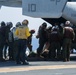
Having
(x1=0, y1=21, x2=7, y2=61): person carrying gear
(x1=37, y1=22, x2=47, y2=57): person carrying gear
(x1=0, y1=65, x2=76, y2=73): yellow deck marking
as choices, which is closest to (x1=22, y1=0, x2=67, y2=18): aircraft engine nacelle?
(x1=37, y1=22, x2=47, y2=57): person carrying gear

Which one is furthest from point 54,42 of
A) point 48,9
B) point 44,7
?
point 44,7

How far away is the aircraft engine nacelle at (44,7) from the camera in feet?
64.2

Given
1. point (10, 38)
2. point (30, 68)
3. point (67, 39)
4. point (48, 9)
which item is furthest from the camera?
point (48, 9)

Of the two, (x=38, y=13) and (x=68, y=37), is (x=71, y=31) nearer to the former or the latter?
(x=68, y=37)

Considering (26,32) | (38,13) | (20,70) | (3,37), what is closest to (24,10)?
(38,13)

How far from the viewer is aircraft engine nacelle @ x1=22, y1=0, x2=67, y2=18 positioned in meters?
19.6

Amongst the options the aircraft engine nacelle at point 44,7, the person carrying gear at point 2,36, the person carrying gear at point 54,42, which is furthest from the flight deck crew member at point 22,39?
the aircraft engine nacelle at point 44,7

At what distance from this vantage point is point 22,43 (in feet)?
54.9

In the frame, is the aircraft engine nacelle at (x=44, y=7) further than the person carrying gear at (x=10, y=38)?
Yes

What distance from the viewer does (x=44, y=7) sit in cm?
1961

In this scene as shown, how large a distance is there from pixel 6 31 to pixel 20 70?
4.23 meters

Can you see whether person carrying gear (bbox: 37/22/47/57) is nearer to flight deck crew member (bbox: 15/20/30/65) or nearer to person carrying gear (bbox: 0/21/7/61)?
person carrying gear (bbox: 0/21/7/61)

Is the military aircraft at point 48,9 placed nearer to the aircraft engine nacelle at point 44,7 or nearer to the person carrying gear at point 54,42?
the aircraft engine nacelle at point 44,7

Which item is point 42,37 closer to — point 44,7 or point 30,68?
point 44,7
